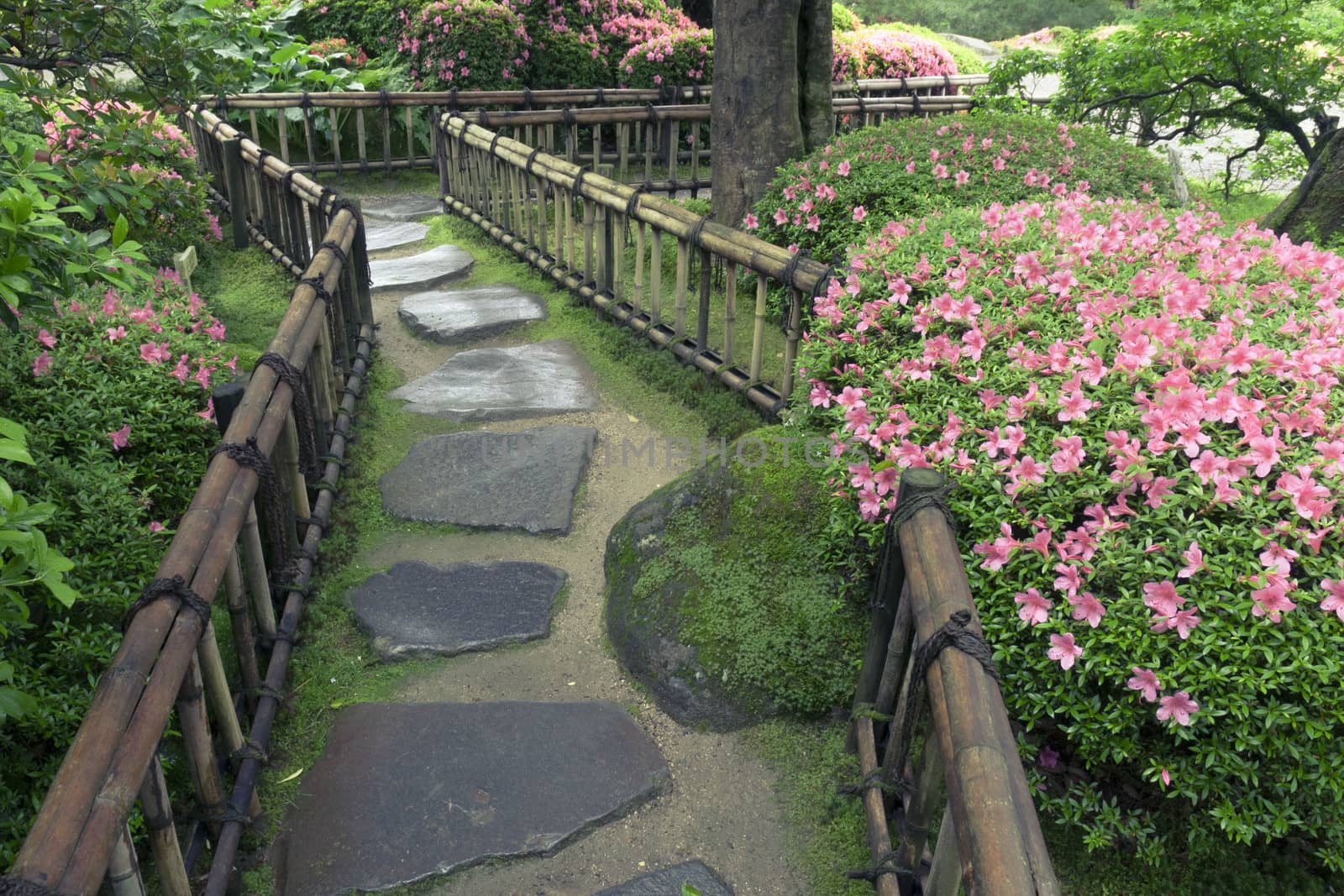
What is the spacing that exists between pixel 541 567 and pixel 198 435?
132cm

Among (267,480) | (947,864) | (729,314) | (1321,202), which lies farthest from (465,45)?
(947,864)

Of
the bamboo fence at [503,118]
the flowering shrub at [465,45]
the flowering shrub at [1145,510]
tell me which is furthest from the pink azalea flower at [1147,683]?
the flowering shrub at [465,45]

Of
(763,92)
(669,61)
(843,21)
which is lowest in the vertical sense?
Answer: (763,92)

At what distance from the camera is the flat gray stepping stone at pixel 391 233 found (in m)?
8.42

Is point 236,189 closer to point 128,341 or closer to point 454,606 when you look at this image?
point 128,341

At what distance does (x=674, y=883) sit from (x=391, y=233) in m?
7.32

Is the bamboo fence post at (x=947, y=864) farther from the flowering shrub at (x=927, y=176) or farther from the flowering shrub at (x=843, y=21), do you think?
the flowering shrub at (x=843, y=21)

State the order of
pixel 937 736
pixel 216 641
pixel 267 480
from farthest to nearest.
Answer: pixel 267 480 → pixel 216 641 → pixel 937 736

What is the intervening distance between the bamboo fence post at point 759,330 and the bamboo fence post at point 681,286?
0.58 m

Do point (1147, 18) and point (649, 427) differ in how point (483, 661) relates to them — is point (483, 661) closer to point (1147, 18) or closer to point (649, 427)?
point (649, 427)

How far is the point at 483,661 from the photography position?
3.38 metres

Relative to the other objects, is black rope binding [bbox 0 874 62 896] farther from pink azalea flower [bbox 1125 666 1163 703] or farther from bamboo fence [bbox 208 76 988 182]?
bamboo fence [bbox 208 76 988 182]

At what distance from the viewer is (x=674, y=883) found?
2.55 metres

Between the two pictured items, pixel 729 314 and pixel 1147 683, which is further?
pixel 729 314
